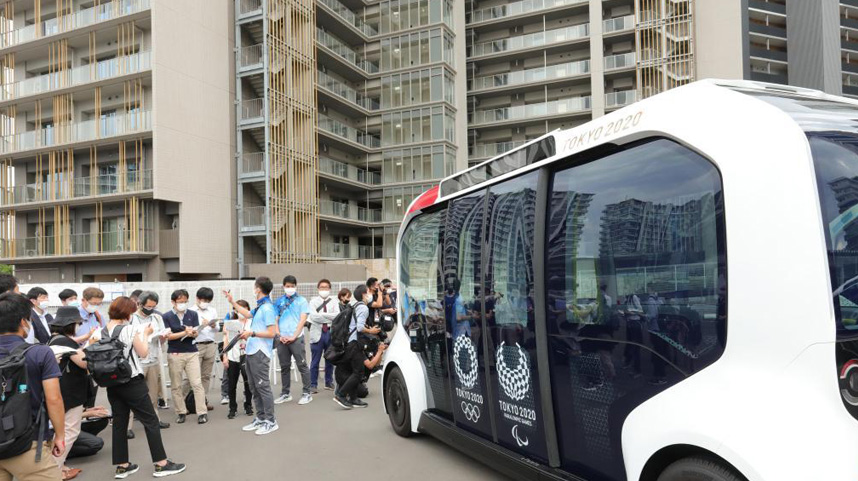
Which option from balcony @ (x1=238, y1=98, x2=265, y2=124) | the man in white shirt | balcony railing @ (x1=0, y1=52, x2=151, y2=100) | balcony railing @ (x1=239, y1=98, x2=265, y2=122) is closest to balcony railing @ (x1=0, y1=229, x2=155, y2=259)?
balcony railing @ (x1=0, y1=52, x2=151, y2=100)

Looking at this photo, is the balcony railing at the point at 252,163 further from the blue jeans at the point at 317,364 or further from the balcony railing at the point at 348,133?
the blue jeans at the point at 317,364

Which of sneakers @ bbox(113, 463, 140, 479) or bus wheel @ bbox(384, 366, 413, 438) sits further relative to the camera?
bus wheel @ bbox(384, 366, 413, 438)

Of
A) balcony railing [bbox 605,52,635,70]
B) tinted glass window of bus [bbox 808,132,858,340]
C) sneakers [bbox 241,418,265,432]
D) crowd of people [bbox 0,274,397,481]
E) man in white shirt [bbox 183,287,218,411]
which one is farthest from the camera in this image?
balcony railing [bbox 605,52,635,70]

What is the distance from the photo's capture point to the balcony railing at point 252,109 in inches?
1268

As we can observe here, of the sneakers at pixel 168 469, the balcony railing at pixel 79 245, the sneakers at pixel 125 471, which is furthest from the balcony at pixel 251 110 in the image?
the sneakers at pixel 168 469

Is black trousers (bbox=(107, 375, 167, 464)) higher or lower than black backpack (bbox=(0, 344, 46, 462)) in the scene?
lower

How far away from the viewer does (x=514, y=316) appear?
4.21m

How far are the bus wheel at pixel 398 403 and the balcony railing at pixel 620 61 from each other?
3904 centimetres

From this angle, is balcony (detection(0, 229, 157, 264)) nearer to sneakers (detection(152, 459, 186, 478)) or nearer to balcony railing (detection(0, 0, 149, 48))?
balcony railing (detection(0, 0, 149, 48))

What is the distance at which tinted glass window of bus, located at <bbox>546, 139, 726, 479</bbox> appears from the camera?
275 centimetres

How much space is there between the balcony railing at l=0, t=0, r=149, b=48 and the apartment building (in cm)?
8

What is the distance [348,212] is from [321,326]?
31.7m

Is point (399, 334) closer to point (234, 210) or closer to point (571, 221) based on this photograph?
point (571, 221)

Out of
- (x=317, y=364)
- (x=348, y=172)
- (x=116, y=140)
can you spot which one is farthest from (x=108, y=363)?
(x=348, y=172)
